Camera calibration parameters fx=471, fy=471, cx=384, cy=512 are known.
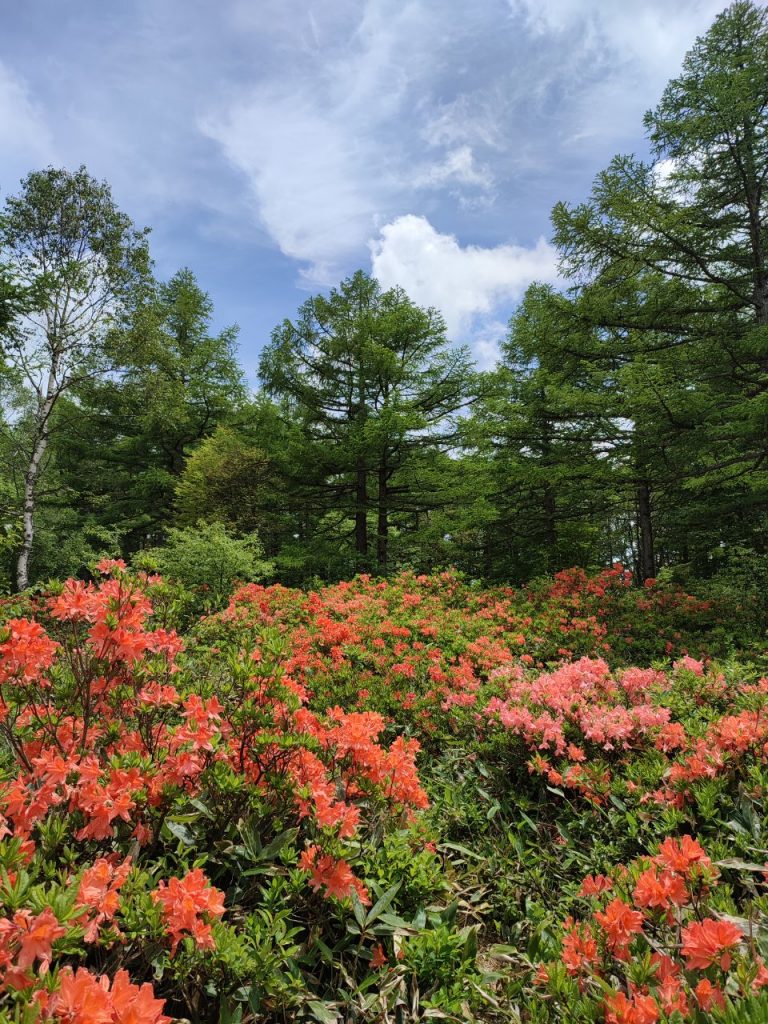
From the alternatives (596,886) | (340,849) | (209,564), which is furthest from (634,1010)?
(209,564)

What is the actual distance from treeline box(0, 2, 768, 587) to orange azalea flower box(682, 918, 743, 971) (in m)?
6.17

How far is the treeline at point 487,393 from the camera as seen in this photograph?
22.4 feet

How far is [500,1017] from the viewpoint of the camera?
157cm

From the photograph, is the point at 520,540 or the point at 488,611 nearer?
the point at 488,611

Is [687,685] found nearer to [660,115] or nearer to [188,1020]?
[188,1020]

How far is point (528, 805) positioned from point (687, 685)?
58.7 inches

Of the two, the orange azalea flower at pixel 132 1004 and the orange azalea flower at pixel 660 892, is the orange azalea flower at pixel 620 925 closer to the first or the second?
the orange azalea flower at pixel 660 892

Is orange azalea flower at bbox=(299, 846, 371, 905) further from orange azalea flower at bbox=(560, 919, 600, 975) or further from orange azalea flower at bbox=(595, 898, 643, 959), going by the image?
orange azalea flower at bbox=(595, 898, 643, 959)

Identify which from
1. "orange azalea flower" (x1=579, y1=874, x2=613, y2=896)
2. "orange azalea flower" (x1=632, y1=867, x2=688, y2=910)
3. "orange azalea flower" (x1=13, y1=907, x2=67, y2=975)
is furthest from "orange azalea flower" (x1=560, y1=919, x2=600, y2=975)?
"orange azalea flower" (x1=13, y1=907, x2=67, y2=975)

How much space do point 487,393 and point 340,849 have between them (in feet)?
34.7

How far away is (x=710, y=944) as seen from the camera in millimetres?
1143

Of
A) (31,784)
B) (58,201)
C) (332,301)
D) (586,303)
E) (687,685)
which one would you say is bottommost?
(687,685)

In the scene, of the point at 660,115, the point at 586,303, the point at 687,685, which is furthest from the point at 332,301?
the point at 687,685

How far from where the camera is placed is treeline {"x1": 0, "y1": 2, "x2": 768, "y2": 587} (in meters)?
6.81
